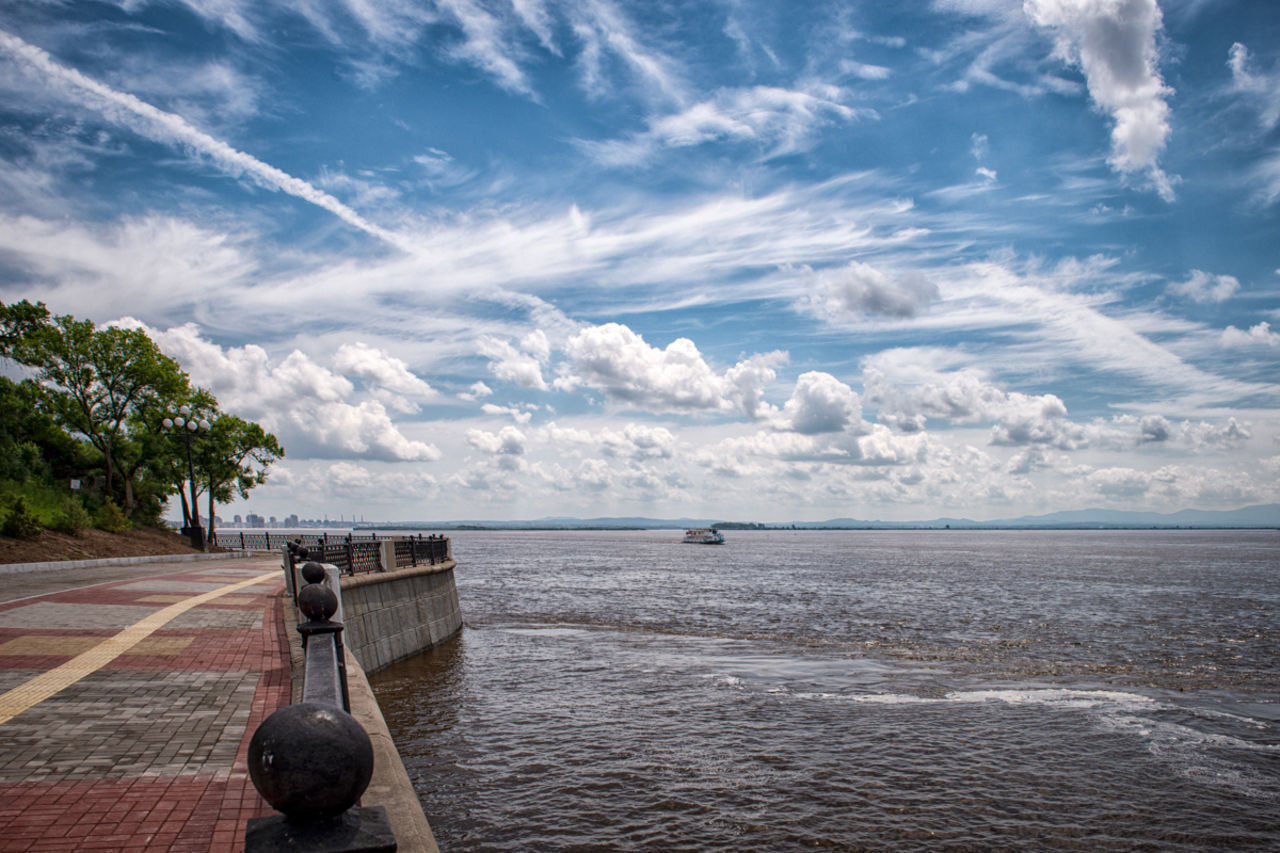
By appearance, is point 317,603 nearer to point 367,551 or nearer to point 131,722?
point 131,722

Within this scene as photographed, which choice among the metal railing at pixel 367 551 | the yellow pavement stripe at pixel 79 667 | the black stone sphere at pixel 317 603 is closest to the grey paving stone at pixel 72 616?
the yellow pavement stripe at pixel 79 667

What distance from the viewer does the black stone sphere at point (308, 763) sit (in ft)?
8.96

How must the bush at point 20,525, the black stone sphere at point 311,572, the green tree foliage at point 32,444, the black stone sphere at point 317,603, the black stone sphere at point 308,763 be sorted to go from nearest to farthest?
the black stone sphere at point 308,763, the black stone sphere at point 317,603, the black stone sphere at point 311,572, the bush at point 20,525, the green tree foliage at point 32,444

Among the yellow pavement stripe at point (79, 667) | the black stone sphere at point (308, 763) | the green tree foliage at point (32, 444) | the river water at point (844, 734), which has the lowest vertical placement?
the river water at point (844, 734)

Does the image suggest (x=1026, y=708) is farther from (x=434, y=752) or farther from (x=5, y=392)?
(x=5, y=392)

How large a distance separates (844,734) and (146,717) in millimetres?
10253

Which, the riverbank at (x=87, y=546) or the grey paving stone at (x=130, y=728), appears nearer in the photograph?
the grey paving stone at (x=130, y=728)

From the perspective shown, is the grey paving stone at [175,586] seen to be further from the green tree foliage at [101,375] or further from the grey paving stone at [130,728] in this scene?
the green tree foliage at [101,375]

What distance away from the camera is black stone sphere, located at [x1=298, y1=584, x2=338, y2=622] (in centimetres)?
602

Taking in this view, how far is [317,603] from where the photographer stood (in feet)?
19.9

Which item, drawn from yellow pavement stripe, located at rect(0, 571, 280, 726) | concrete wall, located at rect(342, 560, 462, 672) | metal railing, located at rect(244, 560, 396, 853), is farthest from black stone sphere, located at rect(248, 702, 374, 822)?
concrete wall, located at rect(342, 560, 462, 672)

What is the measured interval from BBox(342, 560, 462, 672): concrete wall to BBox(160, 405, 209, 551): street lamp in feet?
52.8

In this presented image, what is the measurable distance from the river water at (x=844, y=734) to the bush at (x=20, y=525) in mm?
15261

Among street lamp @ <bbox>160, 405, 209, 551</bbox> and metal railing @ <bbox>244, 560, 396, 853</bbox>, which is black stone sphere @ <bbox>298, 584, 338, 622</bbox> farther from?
street lamp @ <bbox>160, 405, 209, 551</bbox>
